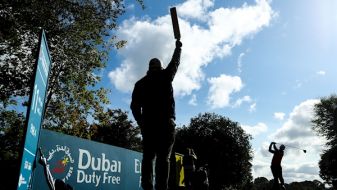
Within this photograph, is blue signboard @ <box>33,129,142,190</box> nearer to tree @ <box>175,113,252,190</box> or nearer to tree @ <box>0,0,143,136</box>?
tree @ <box>0,0,143,136</box>

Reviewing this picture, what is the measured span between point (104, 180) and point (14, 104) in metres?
19.6

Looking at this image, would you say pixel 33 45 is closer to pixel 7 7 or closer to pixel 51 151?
pixel 7 7

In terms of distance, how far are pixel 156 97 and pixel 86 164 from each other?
8165 millimetres

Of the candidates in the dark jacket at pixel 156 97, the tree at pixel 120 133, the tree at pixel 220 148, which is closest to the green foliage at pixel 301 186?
the tree at pixel 220 148

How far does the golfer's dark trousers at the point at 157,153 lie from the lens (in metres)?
4.36

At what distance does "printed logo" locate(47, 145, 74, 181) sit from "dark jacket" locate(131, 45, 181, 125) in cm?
635

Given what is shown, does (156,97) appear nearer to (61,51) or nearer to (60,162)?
(60,162)

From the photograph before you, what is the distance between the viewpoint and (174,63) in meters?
4.71

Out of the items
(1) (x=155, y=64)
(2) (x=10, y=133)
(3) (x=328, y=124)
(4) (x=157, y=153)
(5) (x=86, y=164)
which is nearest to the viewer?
(4) (x=157, y=153)

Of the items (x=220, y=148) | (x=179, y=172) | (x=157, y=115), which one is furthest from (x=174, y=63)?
(x=220, y=148)

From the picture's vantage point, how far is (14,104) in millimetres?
28953

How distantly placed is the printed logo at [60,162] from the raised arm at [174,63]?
684cm

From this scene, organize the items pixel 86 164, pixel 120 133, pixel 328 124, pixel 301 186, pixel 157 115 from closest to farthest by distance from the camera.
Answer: pixel 157 115 < pixel 86 164 < pixel 328 124 < pixel 120 133 < pixel 301 186

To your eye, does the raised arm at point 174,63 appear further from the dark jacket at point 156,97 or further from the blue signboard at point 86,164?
the blue signboard at point 86,164
